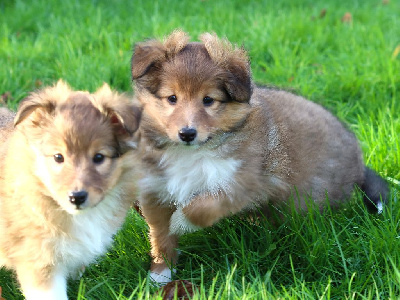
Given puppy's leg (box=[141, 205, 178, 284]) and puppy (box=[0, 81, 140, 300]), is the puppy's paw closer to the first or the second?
puppy's leg (box=[141, 205, 178, 284])

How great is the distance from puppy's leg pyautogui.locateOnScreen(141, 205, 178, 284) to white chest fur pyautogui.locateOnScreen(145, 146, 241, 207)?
22 cm

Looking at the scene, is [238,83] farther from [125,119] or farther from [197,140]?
[125,119]

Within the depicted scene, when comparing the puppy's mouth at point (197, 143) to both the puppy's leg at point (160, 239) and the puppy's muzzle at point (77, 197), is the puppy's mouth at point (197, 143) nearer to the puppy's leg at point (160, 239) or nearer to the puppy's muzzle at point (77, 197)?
the puppy's leg at point (160, 239)

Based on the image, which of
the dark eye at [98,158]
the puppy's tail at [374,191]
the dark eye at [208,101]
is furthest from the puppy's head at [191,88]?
the puppy's tail at [374,191]

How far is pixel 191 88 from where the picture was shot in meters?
3.60

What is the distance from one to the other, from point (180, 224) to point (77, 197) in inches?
41.9

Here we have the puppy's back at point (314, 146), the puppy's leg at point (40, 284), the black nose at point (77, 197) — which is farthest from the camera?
the puppy's back at point (314, 146)

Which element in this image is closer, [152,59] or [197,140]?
[197,140]

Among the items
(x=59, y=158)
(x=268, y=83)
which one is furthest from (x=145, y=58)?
(x=268, y=83)

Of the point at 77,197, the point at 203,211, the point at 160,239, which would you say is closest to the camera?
the point at 77,197

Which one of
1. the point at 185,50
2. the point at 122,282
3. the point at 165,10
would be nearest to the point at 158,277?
the point at 122,282

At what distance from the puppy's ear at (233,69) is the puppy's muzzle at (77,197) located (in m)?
1.20

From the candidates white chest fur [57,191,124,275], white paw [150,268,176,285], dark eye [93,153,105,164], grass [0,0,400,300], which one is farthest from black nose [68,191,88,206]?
white paw [150,268,176,285]

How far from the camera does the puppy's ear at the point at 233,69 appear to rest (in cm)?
366
